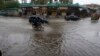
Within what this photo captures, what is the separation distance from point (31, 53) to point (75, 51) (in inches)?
117

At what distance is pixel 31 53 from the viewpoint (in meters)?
17.5

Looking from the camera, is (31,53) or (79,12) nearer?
(31,53)

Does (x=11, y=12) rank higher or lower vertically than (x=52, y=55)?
lower

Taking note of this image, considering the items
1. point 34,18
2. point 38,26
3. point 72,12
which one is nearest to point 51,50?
point 38,26

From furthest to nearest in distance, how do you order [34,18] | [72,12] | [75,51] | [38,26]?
[72,12]
[34,18]
[38,26]
[75,51]

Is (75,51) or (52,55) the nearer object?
(52,55)

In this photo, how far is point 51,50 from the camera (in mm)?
18547

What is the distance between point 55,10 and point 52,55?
218 feet

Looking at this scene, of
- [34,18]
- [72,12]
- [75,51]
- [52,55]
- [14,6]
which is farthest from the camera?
[14,6]

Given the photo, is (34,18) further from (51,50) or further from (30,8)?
(30,8)

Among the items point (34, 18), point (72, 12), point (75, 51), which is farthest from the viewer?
point (72, 12)

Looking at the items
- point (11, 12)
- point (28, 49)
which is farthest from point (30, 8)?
point (28, 49)

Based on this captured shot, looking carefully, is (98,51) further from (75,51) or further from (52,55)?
(52,55)

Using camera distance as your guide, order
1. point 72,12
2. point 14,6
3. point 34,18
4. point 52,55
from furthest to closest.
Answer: point 14,6, point 72,12, point 34,18, point 52,55
